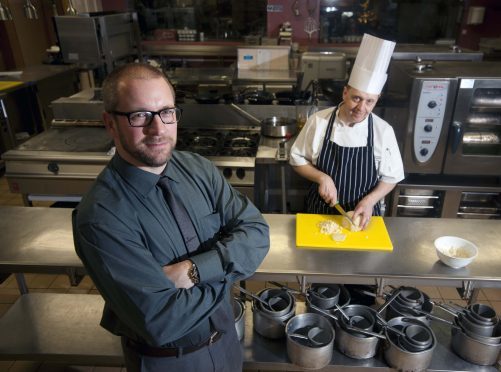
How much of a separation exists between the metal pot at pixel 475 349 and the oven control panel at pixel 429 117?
136cm

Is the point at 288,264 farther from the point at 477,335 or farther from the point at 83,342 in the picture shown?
the point at 83,342

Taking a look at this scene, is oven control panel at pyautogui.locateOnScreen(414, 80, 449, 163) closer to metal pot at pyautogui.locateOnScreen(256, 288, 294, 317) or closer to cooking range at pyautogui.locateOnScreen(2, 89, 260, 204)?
cooking range at pyautogui.locateOnScreen(2, 89, 260, 204)

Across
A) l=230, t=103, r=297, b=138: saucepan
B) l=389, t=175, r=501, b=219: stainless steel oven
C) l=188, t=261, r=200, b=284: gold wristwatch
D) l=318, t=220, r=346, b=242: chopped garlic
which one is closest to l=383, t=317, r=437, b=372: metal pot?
l=318, t=220, r=346, b=242: chopped garlic

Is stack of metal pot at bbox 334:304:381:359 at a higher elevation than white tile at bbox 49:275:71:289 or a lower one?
higher

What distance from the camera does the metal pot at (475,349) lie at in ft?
5.33

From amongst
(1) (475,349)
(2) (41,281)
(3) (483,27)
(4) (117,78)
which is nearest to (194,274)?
(4) (117,78)

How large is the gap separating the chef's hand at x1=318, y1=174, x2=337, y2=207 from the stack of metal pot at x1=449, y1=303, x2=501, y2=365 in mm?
711

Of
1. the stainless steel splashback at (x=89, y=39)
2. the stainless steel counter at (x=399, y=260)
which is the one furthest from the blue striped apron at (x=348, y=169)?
the stainless steel splashback at (x=89, y=39)

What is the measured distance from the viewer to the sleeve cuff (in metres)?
1.15

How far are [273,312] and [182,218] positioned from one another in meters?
0.78

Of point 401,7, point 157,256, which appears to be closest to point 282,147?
point 157,256

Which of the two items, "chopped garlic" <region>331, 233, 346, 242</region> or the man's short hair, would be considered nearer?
the man's short hair

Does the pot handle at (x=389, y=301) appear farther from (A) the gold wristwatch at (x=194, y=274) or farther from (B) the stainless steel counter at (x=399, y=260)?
(A) the gold wristwatch at (x=194, y=274)

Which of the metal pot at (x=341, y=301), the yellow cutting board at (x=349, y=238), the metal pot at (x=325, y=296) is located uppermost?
the yellow cutting board at (x=349, y=238)
